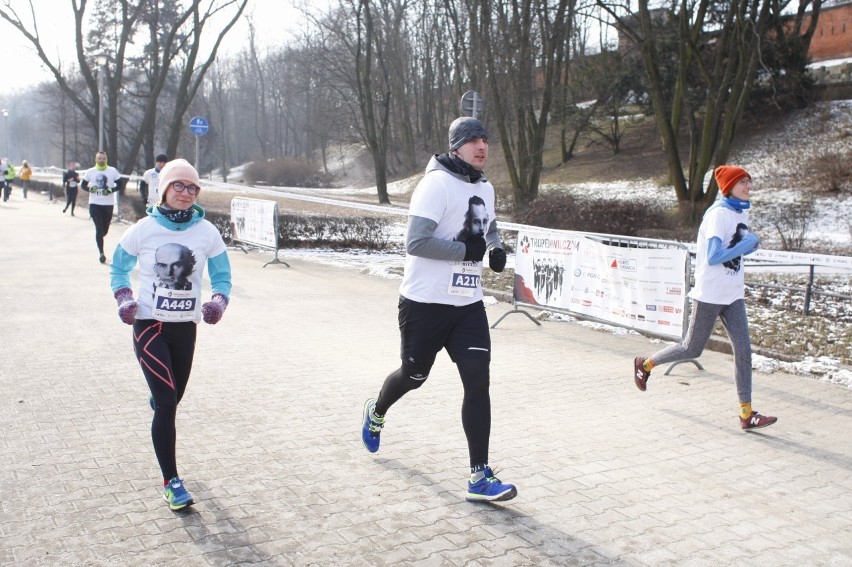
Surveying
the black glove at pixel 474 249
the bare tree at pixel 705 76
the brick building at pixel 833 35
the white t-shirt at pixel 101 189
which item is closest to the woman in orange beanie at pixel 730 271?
the black glove at pixel 474 249

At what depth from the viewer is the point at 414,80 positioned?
6356 cm

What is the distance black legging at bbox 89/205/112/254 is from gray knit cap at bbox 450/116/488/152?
11439mm

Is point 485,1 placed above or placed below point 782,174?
above

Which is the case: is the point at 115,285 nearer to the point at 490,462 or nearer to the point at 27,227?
the point at 490,462

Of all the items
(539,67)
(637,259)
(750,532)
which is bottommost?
(750,532)

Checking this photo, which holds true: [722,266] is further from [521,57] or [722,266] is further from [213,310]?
[521,57]

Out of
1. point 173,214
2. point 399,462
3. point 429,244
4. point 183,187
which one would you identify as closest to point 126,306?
point 173,214

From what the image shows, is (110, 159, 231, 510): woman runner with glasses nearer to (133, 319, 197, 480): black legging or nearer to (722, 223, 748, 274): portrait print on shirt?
(133, 319, 197, 480): black legging

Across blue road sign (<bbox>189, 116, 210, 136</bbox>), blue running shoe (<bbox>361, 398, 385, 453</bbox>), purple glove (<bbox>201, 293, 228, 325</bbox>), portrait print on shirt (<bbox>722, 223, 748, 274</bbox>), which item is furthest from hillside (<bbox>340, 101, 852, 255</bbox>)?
purple glove (<bbox>201, 293, 228, 325</bbox>)

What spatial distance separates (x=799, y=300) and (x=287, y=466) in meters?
9.24

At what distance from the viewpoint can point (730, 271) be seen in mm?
6188

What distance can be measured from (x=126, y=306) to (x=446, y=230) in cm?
169

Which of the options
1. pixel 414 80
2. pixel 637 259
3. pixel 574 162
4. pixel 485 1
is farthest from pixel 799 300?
pixel 414 80

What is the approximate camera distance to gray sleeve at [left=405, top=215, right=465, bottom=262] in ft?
14.7
